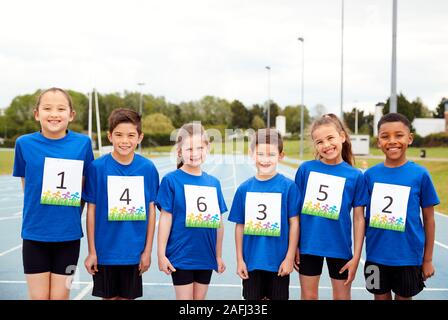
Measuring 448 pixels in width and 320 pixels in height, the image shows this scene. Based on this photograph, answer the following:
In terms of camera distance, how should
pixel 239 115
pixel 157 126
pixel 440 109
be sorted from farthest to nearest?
pixel 239 115
pixel 440 109
pixel 157 126

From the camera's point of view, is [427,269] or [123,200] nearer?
[123,200]

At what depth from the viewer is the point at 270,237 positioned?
2.94 meters

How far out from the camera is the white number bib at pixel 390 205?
2967 millimetres

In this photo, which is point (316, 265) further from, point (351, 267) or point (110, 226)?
point (110, 226)

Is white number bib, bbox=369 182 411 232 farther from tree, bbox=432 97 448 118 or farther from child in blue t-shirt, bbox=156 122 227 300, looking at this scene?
tree, bbox=432 97 448 118

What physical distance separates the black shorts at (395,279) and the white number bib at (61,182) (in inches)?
75.4

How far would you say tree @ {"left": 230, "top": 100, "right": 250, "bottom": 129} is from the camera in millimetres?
63344

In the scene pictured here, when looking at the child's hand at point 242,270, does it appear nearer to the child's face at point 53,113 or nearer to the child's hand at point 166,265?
the child's hand at point 166,265

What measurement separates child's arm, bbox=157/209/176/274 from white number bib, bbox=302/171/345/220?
85 centimetres

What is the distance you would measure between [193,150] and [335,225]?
1.00 m

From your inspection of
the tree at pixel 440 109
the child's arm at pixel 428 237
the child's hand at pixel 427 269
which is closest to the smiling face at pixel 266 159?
the child's arm at pixel 428 237

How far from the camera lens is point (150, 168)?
2.99 meters

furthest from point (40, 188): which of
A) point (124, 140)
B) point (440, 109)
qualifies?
point (440, 109)

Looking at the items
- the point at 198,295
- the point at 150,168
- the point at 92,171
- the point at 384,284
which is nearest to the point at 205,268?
the point at 198,295
